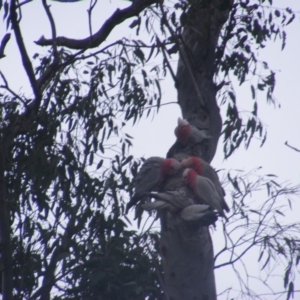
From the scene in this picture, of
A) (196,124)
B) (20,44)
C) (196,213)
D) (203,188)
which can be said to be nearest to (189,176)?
(203,188)

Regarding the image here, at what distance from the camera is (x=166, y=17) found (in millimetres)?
4262

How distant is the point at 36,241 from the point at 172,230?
110 centimetres

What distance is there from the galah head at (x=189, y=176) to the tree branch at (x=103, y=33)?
2.54 ft

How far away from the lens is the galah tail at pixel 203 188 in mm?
3107

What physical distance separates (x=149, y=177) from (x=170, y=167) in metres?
0.12

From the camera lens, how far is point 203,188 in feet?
10.2

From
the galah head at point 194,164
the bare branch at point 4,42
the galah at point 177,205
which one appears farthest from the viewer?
the galah head at point 194,164

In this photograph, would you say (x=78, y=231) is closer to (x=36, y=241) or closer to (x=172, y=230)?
(x=36, y=241)

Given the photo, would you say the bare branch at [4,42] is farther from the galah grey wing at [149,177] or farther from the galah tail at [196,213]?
the galah tail at [196,213]

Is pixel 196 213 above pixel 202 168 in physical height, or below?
below

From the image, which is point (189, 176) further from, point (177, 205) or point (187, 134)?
point (187, 134)

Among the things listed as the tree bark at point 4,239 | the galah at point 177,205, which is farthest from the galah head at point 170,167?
the tree bark at point 4,239

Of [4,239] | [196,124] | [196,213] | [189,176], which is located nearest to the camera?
[196,213]

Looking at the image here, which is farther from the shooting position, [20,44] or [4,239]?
[4,239]
